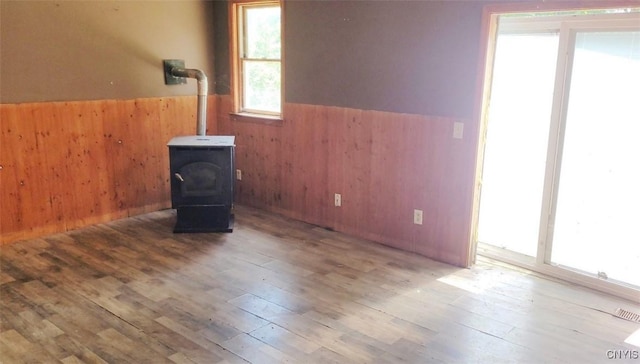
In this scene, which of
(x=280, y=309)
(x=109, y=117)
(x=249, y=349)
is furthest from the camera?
(x=109, y=117)

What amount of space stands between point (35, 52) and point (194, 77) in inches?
52.4

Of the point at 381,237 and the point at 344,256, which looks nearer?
the point at 344,256

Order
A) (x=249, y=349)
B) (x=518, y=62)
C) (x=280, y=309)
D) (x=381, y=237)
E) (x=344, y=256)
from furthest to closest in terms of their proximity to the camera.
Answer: (x=381, y=237) → (x=344, y=256) → (x=518, y=62) → (x=280, y=309) → (x=249, y=349)

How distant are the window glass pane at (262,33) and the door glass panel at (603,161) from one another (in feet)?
8.67

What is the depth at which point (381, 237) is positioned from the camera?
13.9ft

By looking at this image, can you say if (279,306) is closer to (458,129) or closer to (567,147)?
(458,129)

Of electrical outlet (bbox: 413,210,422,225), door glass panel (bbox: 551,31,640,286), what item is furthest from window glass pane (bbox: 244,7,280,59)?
door glass panel (bbox: 551,31,640,286)

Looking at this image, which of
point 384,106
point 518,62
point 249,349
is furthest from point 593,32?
point 249,349

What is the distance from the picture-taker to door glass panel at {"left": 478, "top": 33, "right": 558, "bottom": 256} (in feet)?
11.5

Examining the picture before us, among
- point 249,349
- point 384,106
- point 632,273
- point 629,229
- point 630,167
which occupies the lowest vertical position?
point 249,349

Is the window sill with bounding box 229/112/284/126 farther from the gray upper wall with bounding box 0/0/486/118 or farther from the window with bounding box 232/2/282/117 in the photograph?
the gray upper wall with bounding box 0/0/486/118

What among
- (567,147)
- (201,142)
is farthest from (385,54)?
(201,142)

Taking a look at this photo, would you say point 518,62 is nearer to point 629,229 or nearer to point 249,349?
point 629,229

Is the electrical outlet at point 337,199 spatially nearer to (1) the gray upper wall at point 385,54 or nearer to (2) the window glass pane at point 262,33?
(1) the gray upper wall at point 385,54
